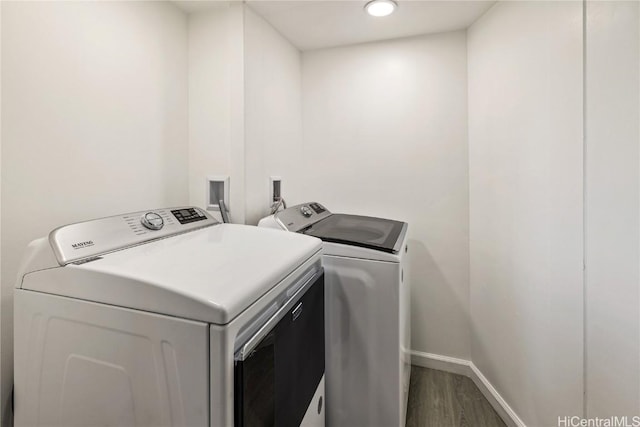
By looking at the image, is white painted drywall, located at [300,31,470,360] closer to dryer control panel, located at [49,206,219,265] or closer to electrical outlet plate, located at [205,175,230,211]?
electrical outlet plate, located at [205,175,230,211]

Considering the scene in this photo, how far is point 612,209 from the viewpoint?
105 cm

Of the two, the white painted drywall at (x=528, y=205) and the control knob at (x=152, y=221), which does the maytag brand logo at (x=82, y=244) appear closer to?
the control knob at (x=152, y=221)

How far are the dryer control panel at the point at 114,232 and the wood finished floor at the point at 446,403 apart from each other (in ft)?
5.48

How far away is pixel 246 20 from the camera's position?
1644 millimetres

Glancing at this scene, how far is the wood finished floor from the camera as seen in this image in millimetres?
1719

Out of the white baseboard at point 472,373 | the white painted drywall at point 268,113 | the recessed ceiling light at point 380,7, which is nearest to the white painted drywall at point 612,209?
the white baseboard at point 472,373

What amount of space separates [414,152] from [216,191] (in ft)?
4.59

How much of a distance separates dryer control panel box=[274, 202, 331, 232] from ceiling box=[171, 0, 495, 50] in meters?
1.16

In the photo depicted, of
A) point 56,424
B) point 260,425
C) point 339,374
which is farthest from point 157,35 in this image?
point 339,374

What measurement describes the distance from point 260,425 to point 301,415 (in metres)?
0.36

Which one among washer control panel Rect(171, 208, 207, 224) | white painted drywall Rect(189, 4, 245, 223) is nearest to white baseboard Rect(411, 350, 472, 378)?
white painted drywall Rect(189, 4, 245, 223)

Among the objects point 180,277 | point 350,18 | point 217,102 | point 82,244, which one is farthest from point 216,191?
point 350,18

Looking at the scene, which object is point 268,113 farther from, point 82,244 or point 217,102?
point 82,244

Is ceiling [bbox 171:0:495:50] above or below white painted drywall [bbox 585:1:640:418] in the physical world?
above
